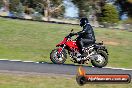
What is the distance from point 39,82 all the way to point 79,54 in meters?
6.66

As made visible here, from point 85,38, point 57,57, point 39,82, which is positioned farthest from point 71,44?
point 39,82

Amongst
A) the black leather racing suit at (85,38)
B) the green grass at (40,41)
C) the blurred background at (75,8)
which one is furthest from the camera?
the blurred background at (75,8)

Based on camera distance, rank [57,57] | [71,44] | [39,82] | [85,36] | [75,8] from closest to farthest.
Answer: [39,82], [57,57], [85,36], [71,44], [75,8]

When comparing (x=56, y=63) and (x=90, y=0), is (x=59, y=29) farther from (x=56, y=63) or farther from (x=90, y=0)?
(x=90, y=0)

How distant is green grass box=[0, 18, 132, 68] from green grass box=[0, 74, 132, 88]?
7.81 metres

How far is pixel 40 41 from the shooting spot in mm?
27578

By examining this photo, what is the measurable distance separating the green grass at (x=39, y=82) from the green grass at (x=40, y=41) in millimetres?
7813

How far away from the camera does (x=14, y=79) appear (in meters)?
11.4

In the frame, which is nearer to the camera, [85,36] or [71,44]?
[85,36]

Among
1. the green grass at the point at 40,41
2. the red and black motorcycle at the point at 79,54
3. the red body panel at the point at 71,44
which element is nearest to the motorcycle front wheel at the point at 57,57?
the red and black motorcycle at the point at 79,54

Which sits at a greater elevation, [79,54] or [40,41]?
[79,54]

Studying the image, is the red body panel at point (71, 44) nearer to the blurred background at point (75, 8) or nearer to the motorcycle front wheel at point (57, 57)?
the motorcycle front wheel at point (57, 57)

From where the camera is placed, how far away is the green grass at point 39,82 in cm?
1059

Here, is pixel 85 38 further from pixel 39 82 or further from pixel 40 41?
pixel 40 41
